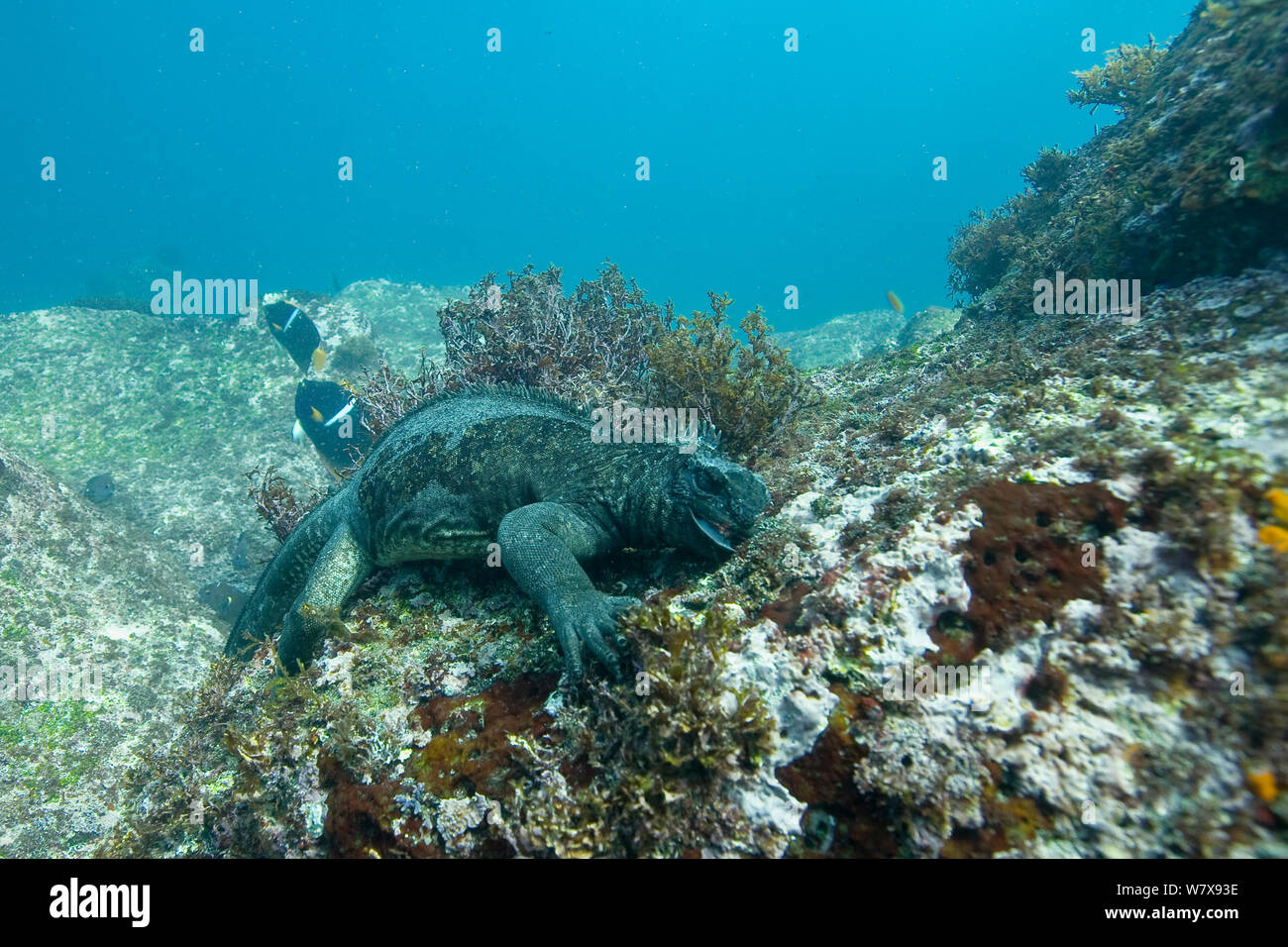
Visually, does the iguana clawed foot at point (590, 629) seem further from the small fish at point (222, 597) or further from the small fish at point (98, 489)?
the small fish at point (98, 489)

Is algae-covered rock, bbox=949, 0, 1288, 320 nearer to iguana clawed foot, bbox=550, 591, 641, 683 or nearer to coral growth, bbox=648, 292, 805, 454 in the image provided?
coral growth, bbox=648, 292, 805, 454

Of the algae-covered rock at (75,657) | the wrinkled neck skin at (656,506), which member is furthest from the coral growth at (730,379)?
the algae-covered rock at (75,657)

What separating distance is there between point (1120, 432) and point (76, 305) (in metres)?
29.7

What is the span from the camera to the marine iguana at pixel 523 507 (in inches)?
132

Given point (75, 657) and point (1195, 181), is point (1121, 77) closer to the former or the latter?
point (1195, 181)

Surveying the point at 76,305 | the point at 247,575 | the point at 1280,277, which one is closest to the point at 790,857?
the point at 1280,277

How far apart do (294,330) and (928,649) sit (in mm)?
17535

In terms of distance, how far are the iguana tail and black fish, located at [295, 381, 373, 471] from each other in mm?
6202

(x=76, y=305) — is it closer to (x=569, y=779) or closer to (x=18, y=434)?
(x=18, y=434)

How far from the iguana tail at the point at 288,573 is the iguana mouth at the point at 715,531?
11.7ft

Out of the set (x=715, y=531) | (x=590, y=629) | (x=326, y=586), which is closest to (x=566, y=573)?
(x=590, y=629)

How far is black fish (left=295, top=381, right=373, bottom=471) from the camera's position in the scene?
11.4 meters

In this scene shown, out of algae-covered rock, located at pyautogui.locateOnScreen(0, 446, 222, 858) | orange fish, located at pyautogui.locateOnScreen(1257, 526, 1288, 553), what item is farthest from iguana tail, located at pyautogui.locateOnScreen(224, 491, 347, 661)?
orange fish, located at pyautogui.locateOnScreen(1257, 526, 1288, 553)

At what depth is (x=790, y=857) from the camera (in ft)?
7.04
